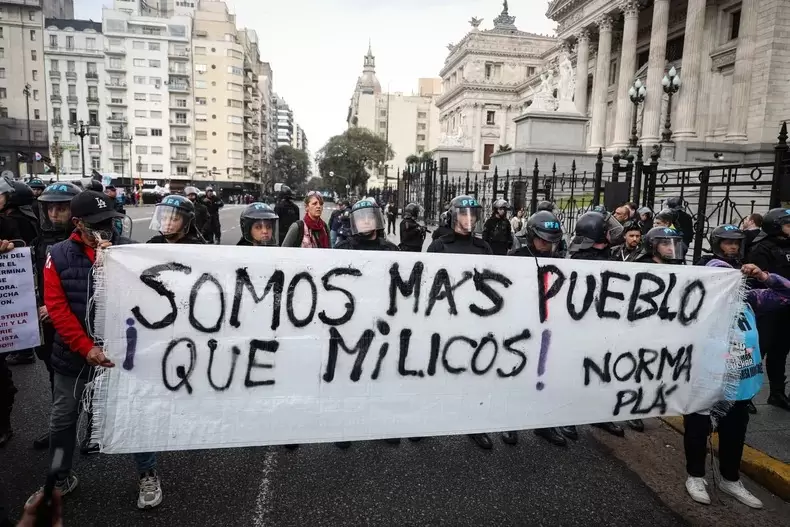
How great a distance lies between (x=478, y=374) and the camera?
3.48 meters

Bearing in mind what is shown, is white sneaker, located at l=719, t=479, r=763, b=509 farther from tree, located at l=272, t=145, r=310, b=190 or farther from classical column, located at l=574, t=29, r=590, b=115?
tree, located at l=272, t=145, r=310, b=190

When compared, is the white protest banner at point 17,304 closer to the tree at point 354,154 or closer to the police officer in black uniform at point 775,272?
the police officer in black uniform at point 775,272

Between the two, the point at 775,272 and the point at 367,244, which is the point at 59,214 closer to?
the point at 367,244

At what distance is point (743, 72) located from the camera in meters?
25.8

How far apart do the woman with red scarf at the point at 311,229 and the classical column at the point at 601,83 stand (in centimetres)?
3320

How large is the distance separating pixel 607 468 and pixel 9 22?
294ft

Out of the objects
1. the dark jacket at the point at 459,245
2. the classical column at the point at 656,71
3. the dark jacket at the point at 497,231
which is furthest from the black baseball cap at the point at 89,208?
the classical column at the point at 656,71

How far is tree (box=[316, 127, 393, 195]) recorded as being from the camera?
64.5 metres

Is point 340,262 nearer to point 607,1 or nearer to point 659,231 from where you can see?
point 659,231

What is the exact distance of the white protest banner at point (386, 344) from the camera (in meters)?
3.06

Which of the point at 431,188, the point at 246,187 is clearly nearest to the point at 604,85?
the point at 431,188

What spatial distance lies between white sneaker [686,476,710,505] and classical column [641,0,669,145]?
1163 inches

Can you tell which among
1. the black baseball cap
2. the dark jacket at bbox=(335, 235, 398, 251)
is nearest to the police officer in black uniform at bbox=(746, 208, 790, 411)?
the dark jacket at bbox=(335, 235, 398, 251)

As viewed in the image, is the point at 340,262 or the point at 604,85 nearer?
the point at 340,262
